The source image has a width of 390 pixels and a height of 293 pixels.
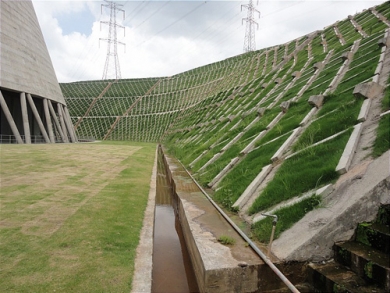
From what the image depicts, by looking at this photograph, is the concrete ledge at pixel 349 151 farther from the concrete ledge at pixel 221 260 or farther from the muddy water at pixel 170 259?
the muddy water at pixel 170 259

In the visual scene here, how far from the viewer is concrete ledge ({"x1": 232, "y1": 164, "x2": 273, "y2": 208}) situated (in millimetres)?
7040

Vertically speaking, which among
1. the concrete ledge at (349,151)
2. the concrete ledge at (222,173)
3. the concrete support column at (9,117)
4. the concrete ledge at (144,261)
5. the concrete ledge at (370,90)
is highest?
the concrete support column at (9,117)

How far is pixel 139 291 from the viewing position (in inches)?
155

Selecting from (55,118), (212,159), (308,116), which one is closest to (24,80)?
(55,118)

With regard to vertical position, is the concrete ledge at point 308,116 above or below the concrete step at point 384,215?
above

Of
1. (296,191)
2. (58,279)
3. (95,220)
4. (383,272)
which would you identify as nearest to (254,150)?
(296,191)

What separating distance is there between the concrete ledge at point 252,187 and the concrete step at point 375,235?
9.88 ft

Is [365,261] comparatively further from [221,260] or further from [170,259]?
[170,259]

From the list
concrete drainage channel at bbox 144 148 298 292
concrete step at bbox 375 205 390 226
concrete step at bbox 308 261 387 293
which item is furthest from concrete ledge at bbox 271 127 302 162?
concrete step at bbox 308 261 387 293

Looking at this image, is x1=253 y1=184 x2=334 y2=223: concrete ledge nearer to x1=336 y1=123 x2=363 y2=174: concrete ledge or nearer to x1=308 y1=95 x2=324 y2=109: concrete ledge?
x1=336 y1=123 x2=363 y2=174: concrete ledge

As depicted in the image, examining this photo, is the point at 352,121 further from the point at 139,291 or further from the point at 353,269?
the point at 139,291

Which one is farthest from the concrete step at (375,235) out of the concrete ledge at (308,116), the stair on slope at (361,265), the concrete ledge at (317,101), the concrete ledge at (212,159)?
the concrete ledge at (212,159)

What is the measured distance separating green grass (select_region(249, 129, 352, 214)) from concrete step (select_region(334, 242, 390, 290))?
1611 mm

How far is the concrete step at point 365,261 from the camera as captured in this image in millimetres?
3494
